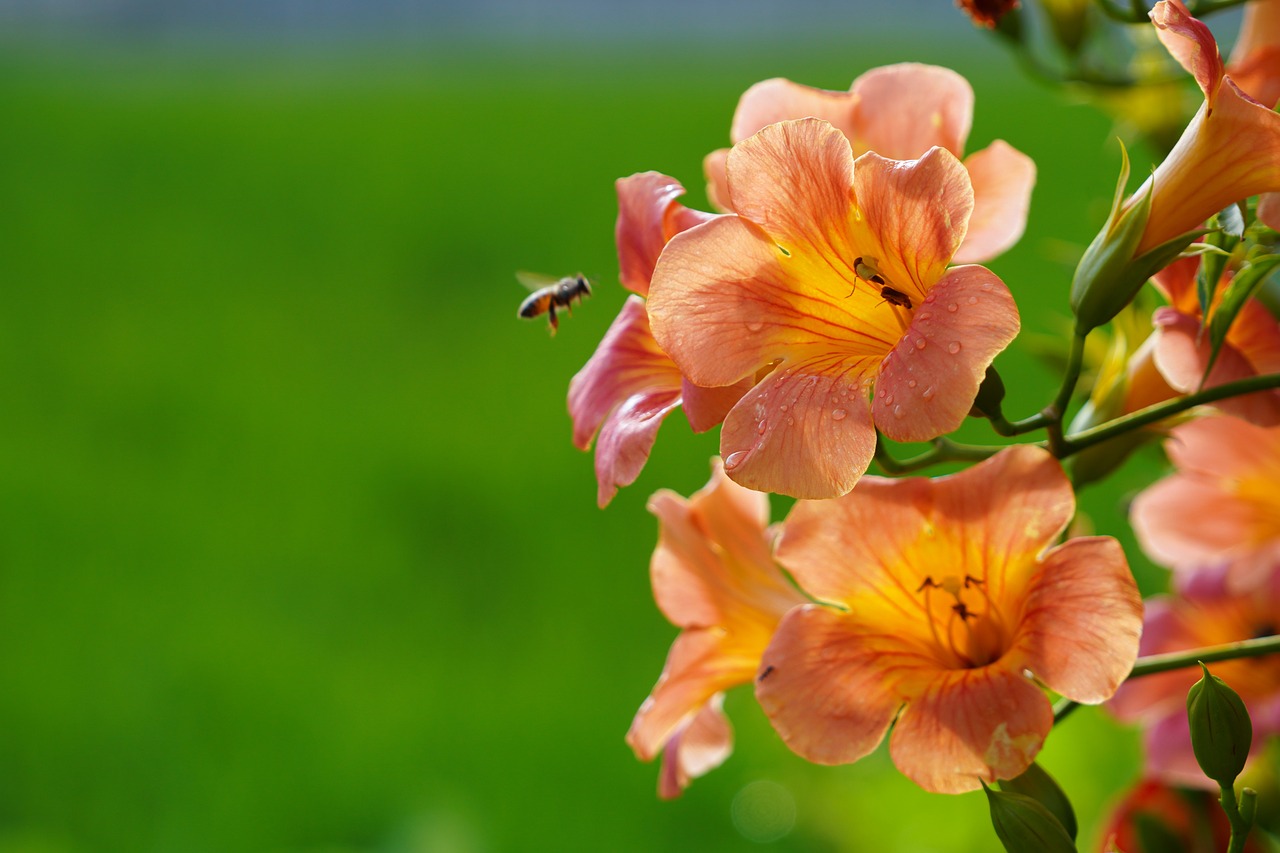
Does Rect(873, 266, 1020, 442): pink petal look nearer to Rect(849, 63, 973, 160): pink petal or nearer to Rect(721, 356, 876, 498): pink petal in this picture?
Rect(721, 356, 876, 498): pink petal

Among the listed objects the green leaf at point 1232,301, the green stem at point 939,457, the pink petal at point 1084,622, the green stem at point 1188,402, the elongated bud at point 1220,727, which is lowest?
the elongated bud at point 1220,727

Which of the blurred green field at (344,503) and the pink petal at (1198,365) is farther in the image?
the blurred green field at (344,503)

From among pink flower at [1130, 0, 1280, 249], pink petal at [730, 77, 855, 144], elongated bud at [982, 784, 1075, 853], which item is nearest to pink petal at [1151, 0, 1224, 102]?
pink flower at [1130, 0, 1280, 249]

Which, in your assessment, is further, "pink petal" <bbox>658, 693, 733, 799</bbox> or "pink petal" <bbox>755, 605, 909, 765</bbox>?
"pink petal" <bbox>658, 693, 733, 799</bbox>

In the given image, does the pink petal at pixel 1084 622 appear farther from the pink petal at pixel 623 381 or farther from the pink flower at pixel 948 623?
the pink petal at pixel 623 381

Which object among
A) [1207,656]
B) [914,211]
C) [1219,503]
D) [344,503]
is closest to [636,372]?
[914,211]

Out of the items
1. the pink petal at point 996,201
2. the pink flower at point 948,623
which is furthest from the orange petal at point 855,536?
the pink petal at point 996,201

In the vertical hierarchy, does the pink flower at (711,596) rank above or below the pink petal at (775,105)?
below
